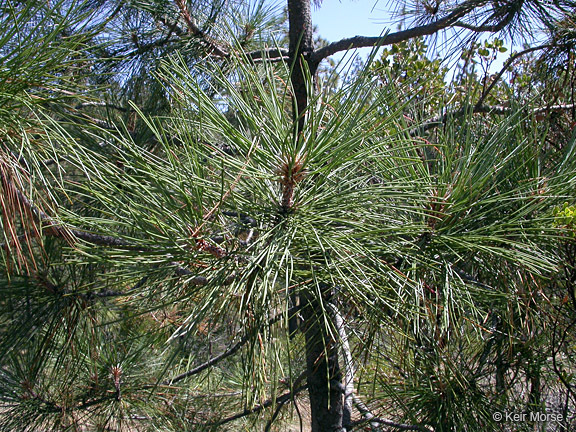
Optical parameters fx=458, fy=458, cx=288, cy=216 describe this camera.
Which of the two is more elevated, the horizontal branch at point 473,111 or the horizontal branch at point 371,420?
the horizontal branch at point 473,111

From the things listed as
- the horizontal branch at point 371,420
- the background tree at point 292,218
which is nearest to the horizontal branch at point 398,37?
the background tree at point 292,218

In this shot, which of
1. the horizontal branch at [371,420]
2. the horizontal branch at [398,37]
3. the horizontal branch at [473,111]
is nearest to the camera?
the horizontal branch at [473,111]

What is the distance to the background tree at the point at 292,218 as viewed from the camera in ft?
2.17

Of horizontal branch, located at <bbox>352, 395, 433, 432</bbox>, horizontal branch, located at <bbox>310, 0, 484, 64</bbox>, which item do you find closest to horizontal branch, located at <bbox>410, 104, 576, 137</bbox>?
horizontal branch, located at <bbox>310, 0, 484, 64</bbox>

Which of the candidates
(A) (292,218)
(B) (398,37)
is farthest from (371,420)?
(B) (398,37)

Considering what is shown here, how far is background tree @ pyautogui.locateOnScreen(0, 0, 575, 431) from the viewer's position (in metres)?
0.66

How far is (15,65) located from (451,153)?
718 mm

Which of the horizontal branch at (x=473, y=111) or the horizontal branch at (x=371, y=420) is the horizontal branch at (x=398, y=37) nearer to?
the horizontal branch at (x=473, y=111)

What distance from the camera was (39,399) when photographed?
5.05 feet

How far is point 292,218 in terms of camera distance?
68 centimetres

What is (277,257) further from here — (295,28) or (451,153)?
(295,28)

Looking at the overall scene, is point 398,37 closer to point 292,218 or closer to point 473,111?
point 473,111

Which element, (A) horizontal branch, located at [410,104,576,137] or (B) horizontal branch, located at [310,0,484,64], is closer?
(A) horizontal branch, located at [410,104,576,137]

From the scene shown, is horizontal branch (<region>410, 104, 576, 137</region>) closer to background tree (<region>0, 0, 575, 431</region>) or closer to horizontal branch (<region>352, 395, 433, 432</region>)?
background tree (<region>0, 0, 575, 431</region>)
